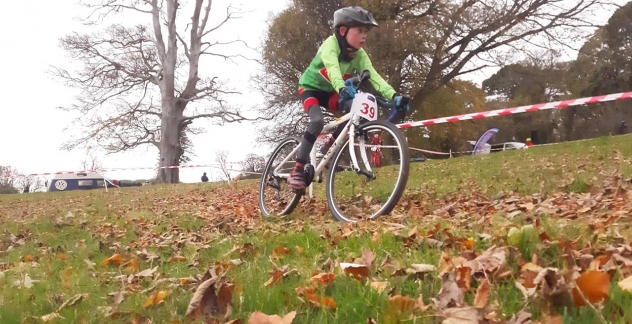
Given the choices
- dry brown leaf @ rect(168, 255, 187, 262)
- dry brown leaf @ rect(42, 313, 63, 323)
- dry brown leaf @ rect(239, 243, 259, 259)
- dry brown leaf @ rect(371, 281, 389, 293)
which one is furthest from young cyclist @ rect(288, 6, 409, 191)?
dry brown leaf @ rect(42, 313, 63, 323)

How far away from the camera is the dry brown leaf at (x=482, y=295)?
1.74m

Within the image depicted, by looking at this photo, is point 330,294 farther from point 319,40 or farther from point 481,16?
point 319,40

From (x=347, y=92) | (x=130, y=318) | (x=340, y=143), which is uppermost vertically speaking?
(x=347, y=92)

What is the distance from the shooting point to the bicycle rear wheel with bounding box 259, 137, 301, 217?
5.69 metres

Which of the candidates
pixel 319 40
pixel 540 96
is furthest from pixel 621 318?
pixel 540 96

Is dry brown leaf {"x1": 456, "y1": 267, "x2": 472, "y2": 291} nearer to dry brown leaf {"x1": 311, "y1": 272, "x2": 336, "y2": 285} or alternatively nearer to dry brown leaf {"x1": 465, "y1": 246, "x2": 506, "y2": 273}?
dry brown leaf {"x1": 465, "y1": 246, "x2": 506, "y2": 273}

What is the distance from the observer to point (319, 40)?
26188 mm

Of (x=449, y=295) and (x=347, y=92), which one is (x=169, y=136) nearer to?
(x=347, y=92)

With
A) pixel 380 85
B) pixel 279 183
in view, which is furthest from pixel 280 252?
pixel 279 183

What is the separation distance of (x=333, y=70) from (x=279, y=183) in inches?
71.8

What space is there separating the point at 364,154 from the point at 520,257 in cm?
247

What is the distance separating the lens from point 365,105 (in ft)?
15.0

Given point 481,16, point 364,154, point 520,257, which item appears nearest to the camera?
point 520,257

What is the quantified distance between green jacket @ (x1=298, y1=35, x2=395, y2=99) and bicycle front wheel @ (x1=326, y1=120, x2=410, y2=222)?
0.44 metres
